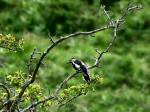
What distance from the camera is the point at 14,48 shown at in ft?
21.1

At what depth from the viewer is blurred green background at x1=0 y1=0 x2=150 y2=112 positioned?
39.3 feet

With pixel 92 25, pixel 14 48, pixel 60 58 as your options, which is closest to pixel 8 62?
pixel 60 58

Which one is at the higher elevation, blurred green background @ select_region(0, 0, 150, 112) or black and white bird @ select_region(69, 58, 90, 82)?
blurred green background @ select_region(0, 0, 150, 112)

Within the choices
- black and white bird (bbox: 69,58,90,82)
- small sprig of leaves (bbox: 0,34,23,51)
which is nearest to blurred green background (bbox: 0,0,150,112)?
black and white bird (bbox: 69,58,90,82)

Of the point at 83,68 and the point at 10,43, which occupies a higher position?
the point at 10,43

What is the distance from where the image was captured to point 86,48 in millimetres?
13148

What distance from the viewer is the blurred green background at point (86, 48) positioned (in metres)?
12.0

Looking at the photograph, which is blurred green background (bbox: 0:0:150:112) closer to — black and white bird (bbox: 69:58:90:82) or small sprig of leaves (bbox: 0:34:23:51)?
black and white bird (bbox: 69:58:90:82)

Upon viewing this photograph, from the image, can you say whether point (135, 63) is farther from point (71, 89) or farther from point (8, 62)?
point (71, 89)

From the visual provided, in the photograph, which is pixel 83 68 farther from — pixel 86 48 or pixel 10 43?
pixel 86 48

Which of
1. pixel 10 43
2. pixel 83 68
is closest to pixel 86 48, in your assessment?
pixel 83 68

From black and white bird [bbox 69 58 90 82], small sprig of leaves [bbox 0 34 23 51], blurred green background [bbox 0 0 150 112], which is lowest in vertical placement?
black and white bird [bbox 69 58 90 82]

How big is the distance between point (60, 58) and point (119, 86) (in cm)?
129

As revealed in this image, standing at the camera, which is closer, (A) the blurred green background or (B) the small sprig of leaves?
(B) the small sprig of leaves
